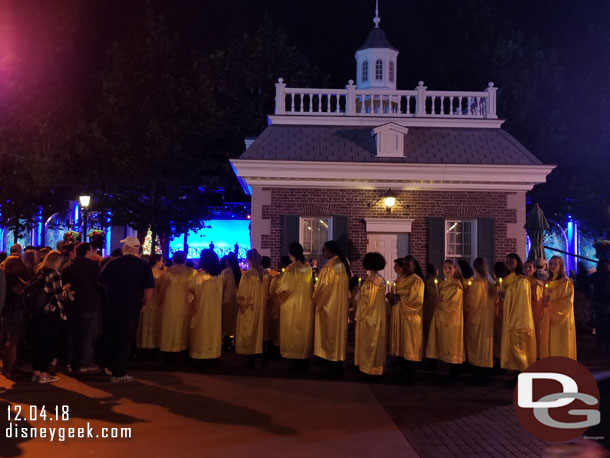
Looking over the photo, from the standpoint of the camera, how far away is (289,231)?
15664mm

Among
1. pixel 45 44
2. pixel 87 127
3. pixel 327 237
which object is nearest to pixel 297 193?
pixel 327 237

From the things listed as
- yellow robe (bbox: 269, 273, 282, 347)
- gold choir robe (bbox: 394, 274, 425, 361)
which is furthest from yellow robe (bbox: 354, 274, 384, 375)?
yellow robe (bbox: 269, 273, 282, 347)

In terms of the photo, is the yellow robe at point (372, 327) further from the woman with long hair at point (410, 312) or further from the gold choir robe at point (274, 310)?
the gold choir robe at point (274, 310)

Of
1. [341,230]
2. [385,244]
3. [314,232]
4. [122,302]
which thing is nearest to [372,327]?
[122,302]

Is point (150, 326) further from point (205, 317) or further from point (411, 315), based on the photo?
point (411, 315)

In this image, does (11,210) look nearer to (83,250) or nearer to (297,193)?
(297,193)

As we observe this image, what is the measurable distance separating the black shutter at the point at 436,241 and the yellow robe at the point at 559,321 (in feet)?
23.0

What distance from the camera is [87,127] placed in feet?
82.1

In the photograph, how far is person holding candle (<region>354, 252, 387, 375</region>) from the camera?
8.41 metres

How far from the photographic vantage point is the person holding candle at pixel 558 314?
8.47m

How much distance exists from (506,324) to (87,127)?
69.6ft

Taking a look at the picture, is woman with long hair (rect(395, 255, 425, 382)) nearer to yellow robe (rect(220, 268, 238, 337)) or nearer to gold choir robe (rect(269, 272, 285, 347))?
gold choir robe (rect(269, 272, 285, 347))

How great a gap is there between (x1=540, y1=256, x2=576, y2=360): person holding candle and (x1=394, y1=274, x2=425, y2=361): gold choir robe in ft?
6.09

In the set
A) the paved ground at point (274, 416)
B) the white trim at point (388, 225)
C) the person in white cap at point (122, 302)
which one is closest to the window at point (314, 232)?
the white trim at point (388, 225)
